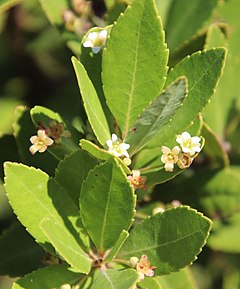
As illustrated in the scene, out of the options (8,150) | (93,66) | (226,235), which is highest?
(93,66)

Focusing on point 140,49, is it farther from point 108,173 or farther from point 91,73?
point 108,173

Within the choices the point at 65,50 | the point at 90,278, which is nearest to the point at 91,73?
the point at 90,278

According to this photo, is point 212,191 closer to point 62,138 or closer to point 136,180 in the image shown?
point 136,180

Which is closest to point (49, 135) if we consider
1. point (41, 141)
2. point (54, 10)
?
point (41, 141)

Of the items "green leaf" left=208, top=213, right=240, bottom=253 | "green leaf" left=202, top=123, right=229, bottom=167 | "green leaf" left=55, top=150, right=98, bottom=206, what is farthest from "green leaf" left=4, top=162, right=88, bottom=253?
"green leaf" left=208, top=213, right=240, bottom=253

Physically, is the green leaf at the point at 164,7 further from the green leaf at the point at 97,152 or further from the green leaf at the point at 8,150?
the green leaf at the point at 97,152

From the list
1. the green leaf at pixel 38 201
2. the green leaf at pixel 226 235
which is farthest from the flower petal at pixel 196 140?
the green leaf at pixel 226 235
